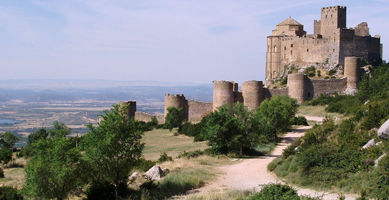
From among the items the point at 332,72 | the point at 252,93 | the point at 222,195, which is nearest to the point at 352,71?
the point at 332,72

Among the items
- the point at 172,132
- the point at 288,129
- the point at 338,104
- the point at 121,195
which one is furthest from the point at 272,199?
the point at 172,132

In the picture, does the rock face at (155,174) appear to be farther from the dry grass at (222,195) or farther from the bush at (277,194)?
the bush at (277,194)

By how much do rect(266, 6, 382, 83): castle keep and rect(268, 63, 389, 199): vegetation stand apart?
24.3m

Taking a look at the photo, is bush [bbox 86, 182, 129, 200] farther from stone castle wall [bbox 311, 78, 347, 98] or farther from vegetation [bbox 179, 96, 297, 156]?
stone castle wall [bbox 311, 78, 347, 98]

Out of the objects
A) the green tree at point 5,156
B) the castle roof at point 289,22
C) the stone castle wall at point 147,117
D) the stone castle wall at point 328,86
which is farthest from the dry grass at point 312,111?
the green tree at point 5,156

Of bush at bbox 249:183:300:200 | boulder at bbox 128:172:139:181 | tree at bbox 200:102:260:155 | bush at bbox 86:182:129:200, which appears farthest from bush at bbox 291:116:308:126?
bush at bbox 249:183:300:200

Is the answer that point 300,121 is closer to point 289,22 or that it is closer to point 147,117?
point 147,117

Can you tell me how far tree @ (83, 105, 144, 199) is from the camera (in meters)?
14.4

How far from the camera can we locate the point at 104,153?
47.1 ft

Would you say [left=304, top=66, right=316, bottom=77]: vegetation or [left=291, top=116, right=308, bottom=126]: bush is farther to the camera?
[left=304, top=66, right=316, bottom=77]: vegetation

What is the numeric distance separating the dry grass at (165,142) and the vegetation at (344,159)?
11873 millimetres

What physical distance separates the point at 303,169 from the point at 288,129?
1460cm

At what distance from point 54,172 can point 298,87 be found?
28.7m

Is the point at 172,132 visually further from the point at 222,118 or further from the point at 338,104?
the point at 222,118
